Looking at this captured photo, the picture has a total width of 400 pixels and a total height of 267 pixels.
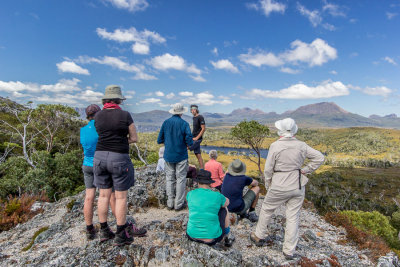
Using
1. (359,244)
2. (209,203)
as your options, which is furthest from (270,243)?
(359,244)

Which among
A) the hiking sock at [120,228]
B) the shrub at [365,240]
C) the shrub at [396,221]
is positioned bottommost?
the shrub at [396,221]

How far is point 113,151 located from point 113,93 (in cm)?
117

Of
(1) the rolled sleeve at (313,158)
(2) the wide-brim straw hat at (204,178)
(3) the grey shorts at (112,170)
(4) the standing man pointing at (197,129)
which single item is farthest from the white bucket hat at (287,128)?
(4) the standing man pointing at (197,129)

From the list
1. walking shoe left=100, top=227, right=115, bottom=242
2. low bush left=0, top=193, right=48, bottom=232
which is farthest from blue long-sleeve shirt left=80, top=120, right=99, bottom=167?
low bush left=0, top=193, right=48, bottom=232

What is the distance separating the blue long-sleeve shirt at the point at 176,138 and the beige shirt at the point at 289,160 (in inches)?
102

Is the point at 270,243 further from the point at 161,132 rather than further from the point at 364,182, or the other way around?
the point at 364,182

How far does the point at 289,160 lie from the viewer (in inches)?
165

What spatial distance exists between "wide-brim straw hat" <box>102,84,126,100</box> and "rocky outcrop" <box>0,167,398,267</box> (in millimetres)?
3106

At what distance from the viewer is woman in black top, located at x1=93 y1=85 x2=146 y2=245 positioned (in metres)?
3.83

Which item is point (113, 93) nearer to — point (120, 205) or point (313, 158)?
point (120, 205)

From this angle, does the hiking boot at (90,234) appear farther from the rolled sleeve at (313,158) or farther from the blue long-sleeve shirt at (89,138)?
the rolled sleeve at (313,158)

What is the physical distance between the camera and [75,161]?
888 inches

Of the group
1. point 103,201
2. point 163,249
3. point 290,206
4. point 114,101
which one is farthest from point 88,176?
point 290,206

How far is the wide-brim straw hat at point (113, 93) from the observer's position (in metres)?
3.97
